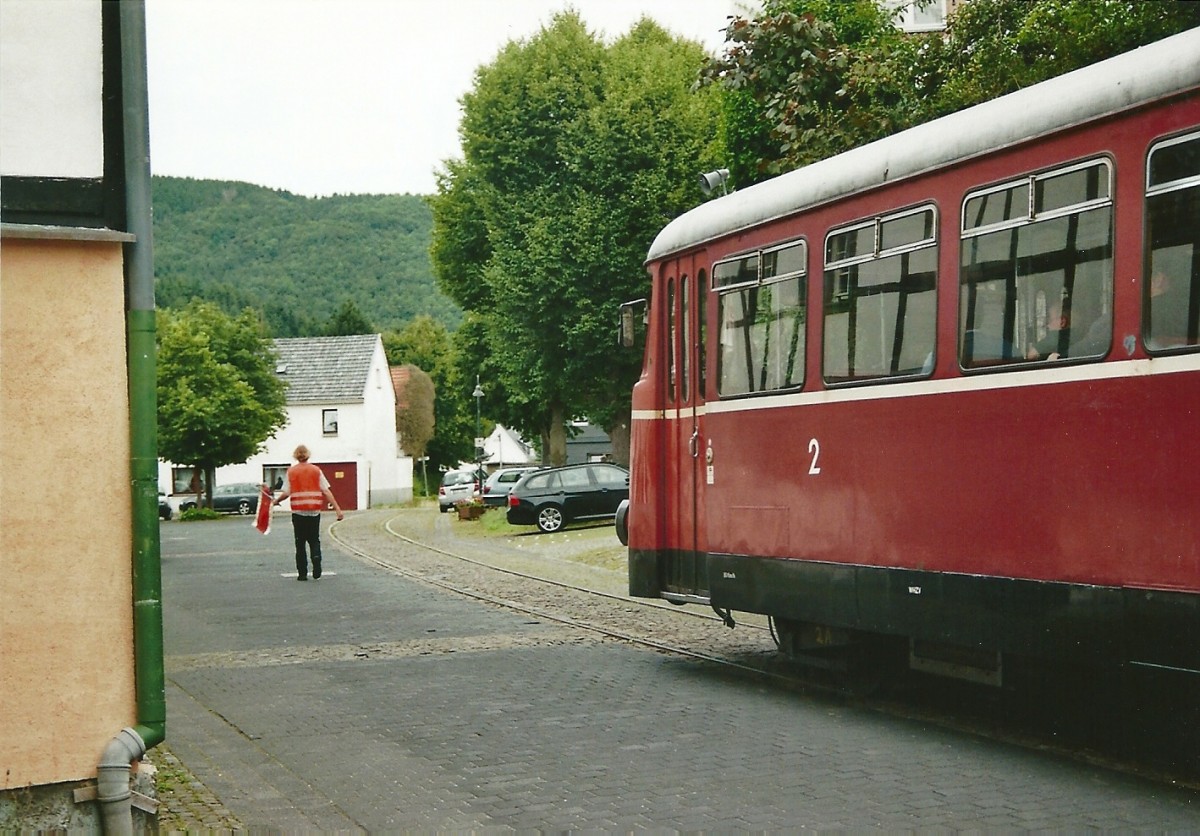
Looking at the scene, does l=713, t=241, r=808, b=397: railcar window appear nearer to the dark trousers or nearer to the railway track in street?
the railway track in street

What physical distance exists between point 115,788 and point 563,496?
27663 mm

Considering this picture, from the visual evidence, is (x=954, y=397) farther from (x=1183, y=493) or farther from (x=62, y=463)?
(x=62, y=463)

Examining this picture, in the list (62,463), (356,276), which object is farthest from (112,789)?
(356,276)

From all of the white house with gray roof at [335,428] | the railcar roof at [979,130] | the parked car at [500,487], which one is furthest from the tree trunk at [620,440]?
the white house with gray roof at [335,428]

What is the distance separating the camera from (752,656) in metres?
12.3

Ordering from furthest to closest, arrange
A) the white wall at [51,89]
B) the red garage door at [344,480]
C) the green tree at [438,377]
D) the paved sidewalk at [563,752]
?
1. the green tree at [438,377]
2. the red garage door at [344,480]
3. the paved sidewalk at [563,752]
4. the white wall at [51,89]

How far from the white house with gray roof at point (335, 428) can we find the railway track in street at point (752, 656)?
5335cm

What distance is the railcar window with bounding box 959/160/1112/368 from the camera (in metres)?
7.59

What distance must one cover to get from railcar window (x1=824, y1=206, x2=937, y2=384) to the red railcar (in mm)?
19

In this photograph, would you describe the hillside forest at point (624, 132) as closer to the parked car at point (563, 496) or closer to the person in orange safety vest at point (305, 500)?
the person in orange safety vest at point (305, 500)

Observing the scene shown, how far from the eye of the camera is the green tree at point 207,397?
59656 mm

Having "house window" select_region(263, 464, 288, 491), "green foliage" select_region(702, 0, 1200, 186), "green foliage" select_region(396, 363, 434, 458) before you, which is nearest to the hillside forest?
"green foliage" select_region(702, 0, 1200, 186)

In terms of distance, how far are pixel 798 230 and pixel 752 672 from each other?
3.41m

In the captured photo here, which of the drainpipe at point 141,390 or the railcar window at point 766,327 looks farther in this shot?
the railcar window at point 766,327
